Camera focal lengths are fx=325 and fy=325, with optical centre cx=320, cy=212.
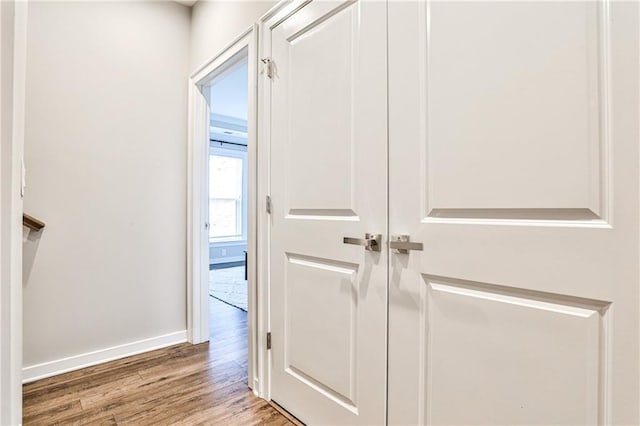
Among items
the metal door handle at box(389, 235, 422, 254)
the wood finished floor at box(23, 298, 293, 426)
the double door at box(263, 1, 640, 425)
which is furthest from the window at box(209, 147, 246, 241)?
the metal door handle at box(389, 235, 422, 254)

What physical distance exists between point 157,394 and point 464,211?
1.85m

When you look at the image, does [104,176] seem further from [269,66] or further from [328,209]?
[328,209]

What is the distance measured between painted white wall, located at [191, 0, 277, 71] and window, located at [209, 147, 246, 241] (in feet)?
12.1

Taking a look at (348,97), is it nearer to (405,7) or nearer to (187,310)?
(405,7)

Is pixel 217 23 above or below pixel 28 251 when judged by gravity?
above

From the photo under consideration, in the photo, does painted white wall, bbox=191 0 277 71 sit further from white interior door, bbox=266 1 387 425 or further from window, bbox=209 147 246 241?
window, bbox=209 147 246 241

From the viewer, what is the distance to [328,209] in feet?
4.67

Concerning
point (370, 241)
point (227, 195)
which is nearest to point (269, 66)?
point (370, 241)

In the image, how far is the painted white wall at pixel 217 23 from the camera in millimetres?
1875

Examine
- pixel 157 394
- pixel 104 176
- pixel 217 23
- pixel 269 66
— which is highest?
pixel 217 23

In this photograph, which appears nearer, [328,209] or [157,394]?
[328,209]

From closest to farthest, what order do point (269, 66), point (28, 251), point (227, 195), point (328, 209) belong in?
point (328, 209) < point (269, 66) < point (28, 251) < point (227, 195)

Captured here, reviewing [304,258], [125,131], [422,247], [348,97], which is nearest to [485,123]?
[422,247]

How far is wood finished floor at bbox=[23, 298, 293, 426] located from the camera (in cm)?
159
